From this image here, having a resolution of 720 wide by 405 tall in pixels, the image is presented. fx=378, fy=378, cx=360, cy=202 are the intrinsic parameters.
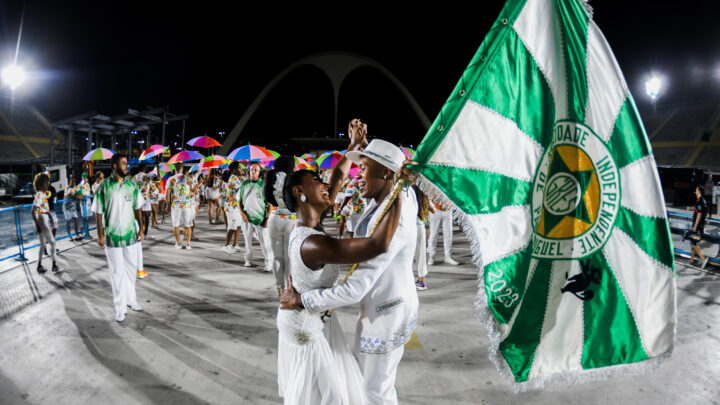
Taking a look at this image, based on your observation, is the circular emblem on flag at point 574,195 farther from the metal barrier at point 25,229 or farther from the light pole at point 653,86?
the light pole at point 653,86

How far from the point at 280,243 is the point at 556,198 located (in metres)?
4.57

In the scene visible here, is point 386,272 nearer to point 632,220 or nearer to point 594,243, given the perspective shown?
point 594,243

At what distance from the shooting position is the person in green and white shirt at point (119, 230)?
4750 millimetres

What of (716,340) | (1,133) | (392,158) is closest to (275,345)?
(392,158)

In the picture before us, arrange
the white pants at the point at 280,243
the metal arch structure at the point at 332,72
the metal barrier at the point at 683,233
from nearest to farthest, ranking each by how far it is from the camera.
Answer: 1. the white pants at the point at 280,243
2. the metal barrier at the point at 683,233
3. the metal arch structure at the point at 332,72

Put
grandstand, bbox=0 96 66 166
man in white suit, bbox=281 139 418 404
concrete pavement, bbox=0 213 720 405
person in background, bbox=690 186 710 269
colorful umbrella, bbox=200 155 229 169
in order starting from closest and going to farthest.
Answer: man in white suit, bbox=281 139 418 404
concrete pavement, bbox=0 213 720 405
person in background, bbox=690 186 710 269
colorful umbrella, bbox=200 155 229 169
grandstand, bbox=0 96 66 166

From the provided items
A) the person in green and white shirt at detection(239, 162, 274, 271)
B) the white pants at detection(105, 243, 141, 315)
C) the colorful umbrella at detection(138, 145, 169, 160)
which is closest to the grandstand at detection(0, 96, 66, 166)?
the colorful umbrella at detection(138, 145, 169, 160)

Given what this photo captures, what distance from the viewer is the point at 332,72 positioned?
6512 cm

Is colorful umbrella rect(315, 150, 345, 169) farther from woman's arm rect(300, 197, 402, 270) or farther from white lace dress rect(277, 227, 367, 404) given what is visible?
woman's arm rect(300, 197, 402, 270)

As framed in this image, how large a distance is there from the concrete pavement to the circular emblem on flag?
192 cm

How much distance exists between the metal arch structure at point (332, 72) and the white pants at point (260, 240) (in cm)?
5598

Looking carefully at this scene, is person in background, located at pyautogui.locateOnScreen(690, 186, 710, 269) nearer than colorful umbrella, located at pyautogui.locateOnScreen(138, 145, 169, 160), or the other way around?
person in background, located at pyautogui.locateOnScreen(690, 186, 710, 269)

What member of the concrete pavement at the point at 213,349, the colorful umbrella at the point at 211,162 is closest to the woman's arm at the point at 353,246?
the concrete pavement at the point at 213,349

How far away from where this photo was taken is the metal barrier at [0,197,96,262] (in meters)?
7.94
